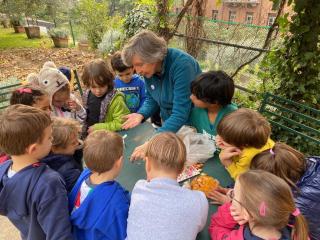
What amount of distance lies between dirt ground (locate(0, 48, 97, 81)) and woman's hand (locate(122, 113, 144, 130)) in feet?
20.0

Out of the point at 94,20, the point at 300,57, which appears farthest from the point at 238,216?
the point at 94,20

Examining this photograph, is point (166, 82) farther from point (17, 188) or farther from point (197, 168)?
point (17, 188)

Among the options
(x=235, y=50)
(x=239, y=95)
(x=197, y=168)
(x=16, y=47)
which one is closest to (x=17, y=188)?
(x=197, y=168)

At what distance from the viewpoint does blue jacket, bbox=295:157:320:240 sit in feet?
5.21

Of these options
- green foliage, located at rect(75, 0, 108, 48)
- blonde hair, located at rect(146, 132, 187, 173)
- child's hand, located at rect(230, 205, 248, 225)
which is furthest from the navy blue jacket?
green foliage, located at rect(75, 0, 108, 48)

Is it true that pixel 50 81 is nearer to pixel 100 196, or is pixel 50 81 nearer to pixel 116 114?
pixel 116 114

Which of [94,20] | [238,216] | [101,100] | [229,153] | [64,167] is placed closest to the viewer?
[238,216]

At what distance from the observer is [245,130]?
1.74 metres

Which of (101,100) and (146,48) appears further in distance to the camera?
(101,100)

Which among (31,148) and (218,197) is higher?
(31,148)

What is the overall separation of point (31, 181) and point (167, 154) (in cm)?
72

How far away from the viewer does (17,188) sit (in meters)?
1.44

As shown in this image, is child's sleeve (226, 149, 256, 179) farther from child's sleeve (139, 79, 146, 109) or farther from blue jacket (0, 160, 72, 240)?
child's sleeve (139, 79, 146, 109)

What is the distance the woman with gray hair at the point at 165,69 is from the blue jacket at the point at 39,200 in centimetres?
66
